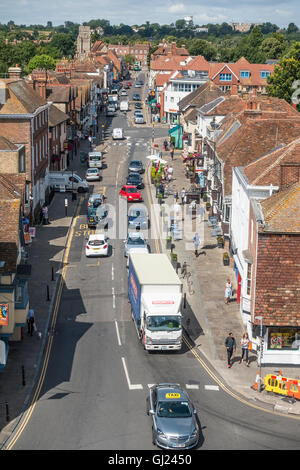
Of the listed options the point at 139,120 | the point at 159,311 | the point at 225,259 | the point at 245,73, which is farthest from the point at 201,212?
the point at 245,73

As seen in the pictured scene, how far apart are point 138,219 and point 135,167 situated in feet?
80.8

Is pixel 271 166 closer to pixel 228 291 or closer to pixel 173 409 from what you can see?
pixel 228 291

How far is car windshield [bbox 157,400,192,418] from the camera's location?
92.1 ft

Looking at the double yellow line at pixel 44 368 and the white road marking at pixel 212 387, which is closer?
the double yellow line at pixel 44 368

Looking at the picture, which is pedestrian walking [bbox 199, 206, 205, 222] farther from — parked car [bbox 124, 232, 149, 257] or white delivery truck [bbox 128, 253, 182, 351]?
white delivery truck [bbox 128, 253, 182, 351]

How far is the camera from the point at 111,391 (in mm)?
33781

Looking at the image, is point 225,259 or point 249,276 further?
point 225,259

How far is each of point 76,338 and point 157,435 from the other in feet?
49.4

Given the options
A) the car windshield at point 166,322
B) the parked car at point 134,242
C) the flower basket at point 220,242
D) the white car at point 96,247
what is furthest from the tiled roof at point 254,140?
the car windshield at point 166,322

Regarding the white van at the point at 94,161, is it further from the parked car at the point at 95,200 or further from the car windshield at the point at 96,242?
the car windshield at the point at 96,242

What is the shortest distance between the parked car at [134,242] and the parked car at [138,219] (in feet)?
17.2

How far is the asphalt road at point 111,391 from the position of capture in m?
28.6

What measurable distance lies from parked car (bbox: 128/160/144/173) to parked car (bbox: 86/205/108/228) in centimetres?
2028

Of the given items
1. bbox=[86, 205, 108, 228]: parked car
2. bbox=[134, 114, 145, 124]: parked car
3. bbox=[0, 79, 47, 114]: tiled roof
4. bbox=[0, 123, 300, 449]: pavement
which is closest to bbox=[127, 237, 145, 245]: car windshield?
bbox=[0, 123, 300, 449]: pavement
